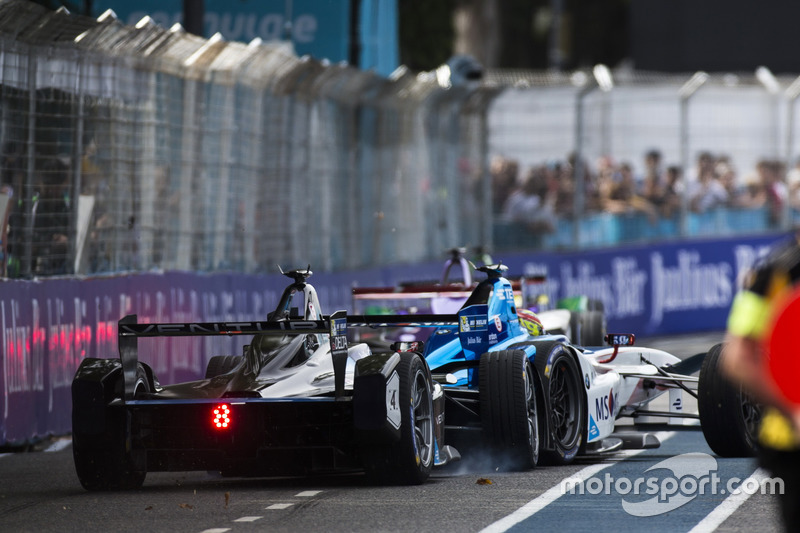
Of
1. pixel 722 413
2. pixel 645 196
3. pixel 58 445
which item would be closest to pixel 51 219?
pixel 58 445

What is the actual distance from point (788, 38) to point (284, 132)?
19.1m

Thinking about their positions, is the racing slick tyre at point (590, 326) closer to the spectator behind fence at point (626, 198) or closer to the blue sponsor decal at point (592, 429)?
the blue sponsor decal at point (592, 429)

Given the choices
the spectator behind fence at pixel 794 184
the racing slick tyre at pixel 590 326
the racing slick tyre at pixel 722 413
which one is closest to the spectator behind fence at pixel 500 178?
the spectator behind fence at pixel 794 184

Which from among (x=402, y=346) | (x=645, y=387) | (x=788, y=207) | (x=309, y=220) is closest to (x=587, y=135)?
(x=788, y=207)

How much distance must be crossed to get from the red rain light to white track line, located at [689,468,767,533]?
2537 mm

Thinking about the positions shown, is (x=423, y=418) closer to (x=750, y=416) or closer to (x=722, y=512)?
(x=722, y=512)

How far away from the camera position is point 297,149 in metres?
16.7

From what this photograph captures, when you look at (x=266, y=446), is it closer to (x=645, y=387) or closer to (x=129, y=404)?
(x=129, y=404)

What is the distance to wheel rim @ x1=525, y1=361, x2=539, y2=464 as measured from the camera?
941cm

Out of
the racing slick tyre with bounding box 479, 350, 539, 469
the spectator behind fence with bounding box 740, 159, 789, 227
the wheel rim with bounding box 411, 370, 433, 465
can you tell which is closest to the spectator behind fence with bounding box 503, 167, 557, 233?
the spectator behind fence with bounding box 740, 159, 789, 227

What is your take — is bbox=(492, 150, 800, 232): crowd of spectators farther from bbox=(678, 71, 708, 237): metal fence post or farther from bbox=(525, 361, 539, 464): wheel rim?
bbox=(525, 361, 539, 464): wheel rim

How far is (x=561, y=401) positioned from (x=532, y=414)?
0.60 meters

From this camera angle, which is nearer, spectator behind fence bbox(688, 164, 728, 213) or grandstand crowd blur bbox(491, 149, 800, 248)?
grandstand crowd blur bbox(491, 149, 800, 248)

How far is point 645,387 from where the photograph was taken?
11.2 meters
